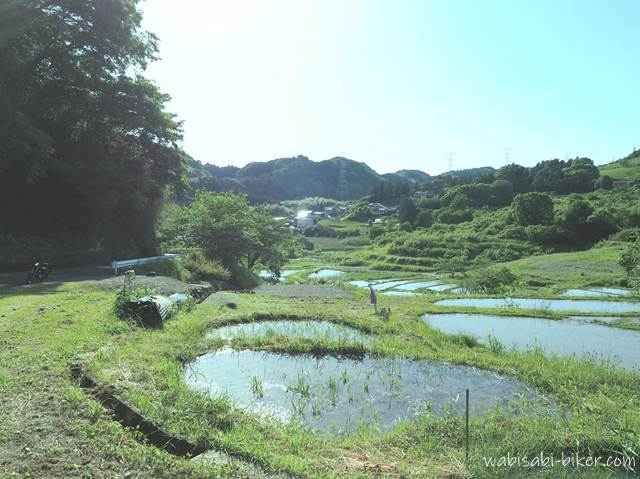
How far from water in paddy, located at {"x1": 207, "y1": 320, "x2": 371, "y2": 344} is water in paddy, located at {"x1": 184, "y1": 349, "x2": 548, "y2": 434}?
1.35 m

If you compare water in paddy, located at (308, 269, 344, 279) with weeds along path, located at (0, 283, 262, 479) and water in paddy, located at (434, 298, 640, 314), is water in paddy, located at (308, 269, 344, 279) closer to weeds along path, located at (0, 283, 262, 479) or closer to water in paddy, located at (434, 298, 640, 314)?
water in paddy, located at (434, 298, 640, 314)

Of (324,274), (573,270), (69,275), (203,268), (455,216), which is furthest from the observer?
(455,216)

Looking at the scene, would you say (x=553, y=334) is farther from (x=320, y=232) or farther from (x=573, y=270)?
(x=320, y=232)

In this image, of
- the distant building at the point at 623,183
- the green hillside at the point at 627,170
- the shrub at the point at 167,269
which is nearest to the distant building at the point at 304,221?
the distant building at the point at 623,183

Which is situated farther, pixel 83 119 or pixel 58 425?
pixel 83 119

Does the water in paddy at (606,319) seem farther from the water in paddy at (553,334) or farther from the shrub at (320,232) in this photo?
the shrub at (320,232)

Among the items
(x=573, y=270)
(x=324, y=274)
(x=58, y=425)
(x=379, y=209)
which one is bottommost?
(x=324, y=274)

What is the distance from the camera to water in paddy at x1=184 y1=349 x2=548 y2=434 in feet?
22.6

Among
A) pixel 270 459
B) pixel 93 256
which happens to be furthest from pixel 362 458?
pixel 93 256

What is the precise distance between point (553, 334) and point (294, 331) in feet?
28.8

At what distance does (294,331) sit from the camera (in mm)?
12461

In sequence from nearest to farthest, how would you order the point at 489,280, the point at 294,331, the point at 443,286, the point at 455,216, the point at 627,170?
the point at 294,331 < the point at 489,280 < the point at 443,286 < the point at 455,216 < the point at 627,170

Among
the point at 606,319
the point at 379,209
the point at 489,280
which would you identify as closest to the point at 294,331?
the point at 606,319

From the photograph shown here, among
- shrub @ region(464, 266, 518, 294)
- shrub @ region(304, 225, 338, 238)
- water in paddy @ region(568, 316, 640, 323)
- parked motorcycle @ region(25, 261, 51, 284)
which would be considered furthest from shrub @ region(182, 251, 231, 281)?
shrub @ region(304, 225, 338, 238)
